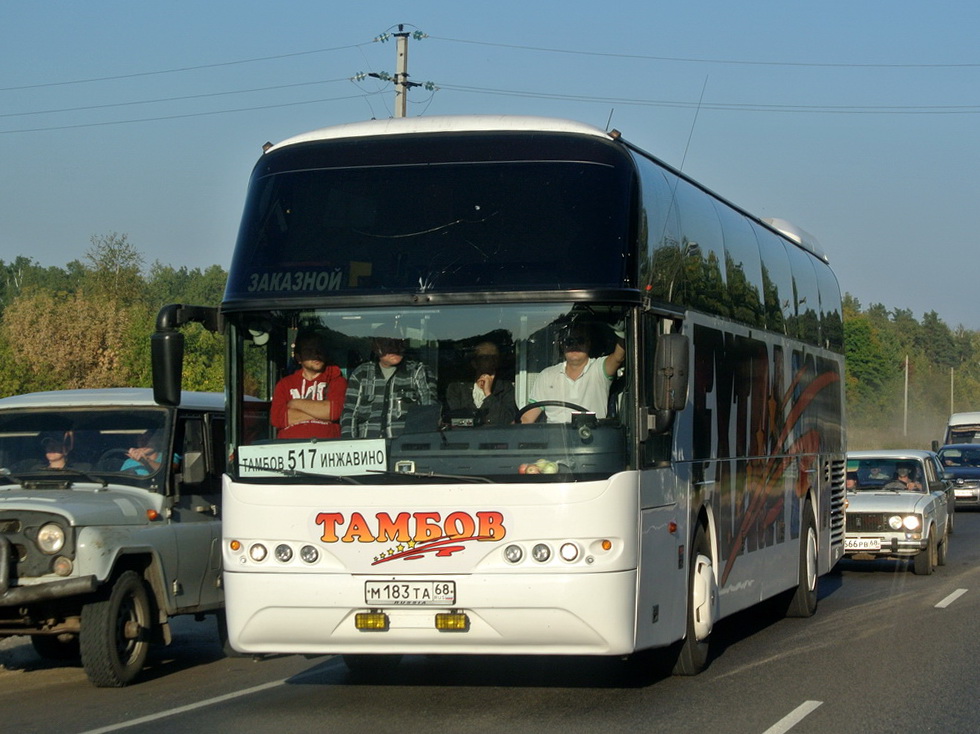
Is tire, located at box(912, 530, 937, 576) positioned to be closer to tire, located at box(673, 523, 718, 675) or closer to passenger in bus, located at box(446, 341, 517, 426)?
tire, located at box(673, 523, 718, 675)

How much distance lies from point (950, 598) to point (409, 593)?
9654 mm

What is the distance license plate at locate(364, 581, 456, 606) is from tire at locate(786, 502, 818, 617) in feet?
22.9

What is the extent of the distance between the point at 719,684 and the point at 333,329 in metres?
3.61

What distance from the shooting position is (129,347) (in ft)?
202

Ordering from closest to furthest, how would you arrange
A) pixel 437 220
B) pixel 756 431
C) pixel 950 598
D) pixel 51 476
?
1. pixel 437 220
2. pixel 51 476
3. pixel 756 431
4. pixel 950 598

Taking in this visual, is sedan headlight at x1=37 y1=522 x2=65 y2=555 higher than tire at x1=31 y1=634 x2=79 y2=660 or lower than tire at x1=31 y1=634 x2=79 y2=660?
higher

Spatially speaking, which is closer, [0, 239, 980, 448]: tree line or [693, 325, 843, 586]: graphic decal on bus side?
[693, 325, 843, 586]: graphic decal on bus side

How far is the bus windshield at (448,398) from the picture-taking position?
858cm

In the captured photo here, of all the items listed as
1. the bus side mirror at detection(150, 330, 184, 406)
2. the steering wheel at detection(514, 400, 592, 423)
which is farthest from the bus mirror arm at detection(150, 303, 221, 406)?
the steering wheel at detection(514, 400, 592, 423)

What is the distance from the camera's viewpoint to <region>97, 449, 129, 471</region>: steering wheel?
450 inches

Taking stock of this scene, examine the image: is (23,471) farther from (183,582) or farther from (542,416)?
(542,416)

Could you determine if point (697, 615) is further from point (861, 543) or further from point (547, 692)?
point (861, 543)


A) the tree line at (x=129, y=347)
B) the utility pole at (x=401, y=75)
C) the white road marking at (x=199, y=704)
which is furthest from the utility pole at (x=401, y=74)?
the white road marking at (x=199, y=704)

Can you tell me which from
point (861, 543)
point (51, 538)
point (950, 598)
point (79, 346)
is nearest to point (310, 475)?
point (51, 538)
